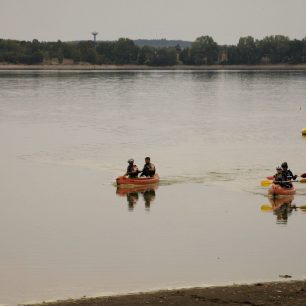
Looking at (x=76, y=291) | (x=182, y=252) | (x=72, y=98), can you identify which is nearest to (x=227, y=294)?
(x=76, y=291)

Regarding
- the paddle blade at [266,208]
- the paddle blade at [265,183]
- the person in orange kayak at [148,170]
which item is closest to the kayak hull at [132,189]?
the person in orange kayak at [148,170]

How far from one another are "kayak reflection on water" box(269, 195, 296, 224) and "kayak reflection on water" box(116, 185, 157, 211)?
557 cm

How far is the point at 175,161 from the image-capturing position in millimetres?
47969

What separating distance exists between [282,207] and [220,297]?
50.5ft

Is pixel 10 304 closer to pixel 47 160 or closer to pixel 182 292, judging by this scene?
pixel 182 292

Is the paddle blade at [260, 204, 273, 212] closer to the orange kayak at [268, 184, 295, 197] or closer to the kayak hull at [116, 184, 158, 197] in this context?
the orange kayak at [268, 184, 295, 197]

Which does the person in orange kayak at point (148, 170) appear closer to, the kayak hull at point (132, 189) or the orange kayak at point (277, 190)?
the kayak hull at point (132, 189)

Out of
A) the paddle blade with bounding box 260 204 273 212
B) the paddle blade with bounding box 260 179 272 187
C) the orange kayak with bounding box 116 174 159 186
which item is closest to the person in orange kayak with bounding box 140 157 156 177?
the orange kayak with bounding box 116 174 159 186

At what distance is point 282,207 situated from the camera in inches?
1356

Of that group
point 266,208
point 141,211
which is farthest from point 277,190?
point 141,211

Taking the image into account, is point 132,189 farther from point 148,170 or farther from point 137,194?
point 148,170

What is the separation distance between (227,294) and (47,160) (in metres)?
29.9

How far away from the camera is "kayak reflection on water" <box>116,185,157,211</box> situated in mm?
36000

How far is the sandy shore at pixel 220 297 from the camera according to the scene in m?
19.0
